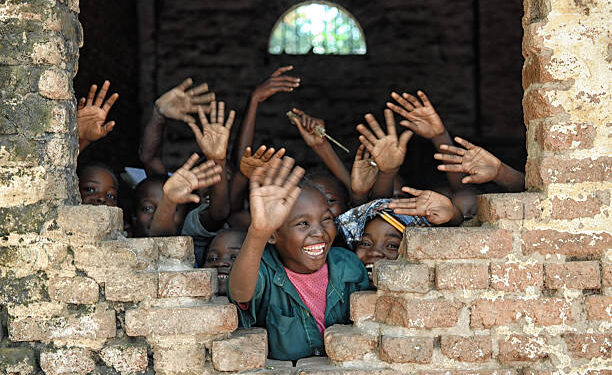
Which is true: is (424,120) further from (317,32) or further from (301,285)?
(317,32)

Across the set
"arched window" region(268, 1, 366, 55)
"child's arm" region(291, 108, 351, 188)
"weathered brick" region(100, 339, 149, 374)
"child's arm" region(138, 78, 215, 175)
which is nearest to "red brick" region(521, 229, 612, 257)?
"child's arm" region(291, 108, 351, 188)

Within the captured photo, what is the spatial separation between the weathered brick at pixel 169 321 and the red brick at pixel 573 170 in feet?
4.88

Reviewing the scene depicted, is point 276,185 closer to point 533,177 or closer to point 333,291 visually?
point 333,291

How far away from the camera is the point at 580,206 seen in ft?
9.16

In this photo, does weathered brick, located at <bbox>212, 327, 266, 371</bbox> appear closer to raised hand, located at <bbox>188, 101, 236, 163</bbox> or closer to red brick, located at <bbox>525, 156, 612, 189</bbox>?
raised hand, located at <bbox>188, 101, 236, 163</bbox>

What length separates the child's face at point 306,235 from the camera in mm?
3049

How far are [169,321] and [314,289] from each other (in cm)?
69

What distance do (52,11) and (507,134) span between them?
5.84 metres

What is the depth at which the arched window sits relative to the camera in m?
7.57

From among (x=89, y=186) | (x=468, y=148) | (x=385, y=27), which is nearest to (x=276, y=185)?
(x=468, y=148)

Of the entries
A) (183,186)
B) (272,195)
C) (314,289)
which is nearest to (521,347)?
(314,289)

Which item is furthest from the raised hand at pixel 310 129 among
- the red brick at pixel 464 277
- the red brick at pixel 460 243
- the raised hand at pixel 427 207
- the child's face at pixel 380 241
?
the red brick at pixel 464 277

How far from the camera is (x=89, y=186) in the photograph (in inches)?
152

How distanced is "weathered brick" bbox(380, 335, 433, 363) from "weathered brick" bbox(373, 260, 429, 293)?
0.20 meters
